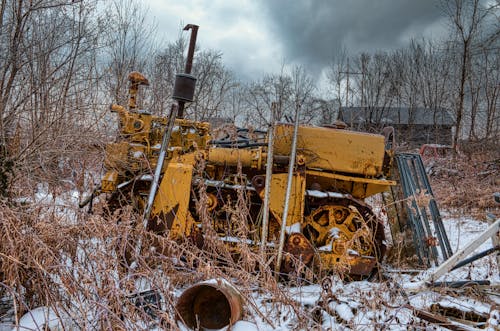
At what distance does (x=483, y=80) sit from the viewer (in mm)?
→ 19031

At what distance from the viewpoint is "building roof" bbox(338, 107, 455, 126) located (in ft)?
77.1

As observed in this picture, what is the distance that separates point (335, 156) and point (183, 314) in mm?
2777

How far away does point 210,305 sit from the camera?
2865 mm

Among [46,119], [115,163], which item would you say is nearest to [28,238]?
[115,163]

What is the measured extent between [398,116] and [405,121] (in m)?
3.27

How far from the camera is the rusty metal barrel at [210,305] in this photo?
252 cm

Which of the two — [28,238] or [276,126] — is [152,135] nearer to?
[276,126]

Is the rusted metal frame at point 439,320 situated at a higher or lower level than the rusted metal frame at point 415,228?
lower

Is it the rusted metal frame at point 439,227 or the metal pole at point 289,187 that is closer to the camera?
the metal pole at point 289,187

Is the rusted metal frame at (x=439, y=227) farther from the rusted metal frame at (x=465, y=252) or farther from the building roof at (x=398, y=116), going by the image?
the building roof at (x=398, y=116)

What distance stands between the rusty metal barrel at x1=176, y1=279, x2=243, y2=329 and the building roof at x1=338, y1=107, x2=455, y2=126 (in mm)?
21150

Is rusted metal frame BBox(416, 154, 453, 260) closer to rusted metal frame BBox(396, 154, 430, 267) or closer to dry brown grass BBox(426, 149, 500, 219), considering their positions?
rusted metal frame BBox(396, 154, 430, 267)

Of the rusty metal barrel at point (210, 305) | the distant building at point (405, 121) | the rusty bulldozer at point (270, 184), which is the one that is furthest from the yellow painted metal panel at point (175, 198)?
the distant building at point (405, 121)

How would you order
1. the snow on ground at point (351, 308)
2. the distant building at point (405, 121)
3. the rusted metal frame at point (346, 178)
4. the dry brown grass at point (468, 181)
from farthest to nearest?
the distant building at point (405, 121), the dry brown grass at point (468, 181), the rusted metal frame at point (346, 178), the snow on ground at point (351, 308)
